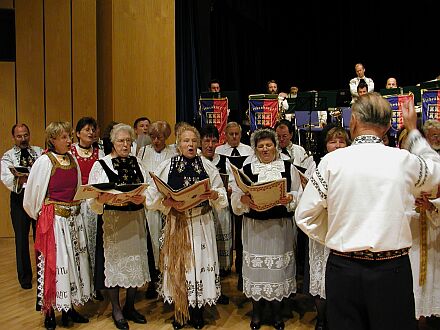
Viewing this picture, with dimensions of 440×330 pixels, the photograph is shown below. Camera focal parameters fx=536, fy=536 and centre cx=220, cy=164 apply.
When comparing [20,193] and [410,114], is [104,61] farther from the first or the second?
[410,114]

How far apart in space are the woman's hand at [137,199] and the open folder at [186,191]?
211mm

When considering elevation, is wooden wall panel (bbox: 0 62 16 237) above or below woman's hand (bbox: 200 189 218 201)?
above

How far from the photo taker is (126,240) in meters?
4.02

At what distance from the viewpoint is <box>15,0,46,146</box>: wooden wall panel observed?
7.26 m

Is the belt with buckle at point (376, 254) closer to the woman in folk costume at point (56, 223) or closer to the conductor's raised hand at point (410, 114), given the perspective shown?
the conductor's raised hand at point (410, 114)

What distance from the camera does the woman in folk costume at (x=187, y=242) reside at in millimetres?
3949

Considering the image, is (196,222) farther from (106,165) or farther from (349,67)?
(349,67)

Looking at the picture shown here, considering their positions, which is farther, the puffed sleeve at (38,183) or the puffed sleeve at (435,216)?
the puffed sleeve at (38,183)

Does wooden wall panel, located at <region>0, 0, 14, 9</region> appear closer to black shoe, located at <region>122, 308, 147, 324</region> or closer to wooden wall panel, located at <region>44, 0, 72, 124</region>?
wooden wall panel, located at <region>44, 0, 72, 124</region>

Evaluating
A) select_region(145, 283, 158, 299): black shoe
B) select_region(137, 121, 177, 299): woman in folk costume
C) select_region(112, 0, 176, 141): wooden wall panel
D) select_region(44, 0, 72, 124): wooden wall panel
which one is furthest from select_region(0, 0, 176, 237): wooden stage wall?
select_region(145, 283, 158, 299): black shoe

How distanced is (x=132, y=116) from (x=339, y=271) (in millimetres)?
5176

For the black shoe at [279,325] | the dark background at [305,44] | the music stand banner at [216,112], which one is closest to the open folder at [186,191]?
the black shoe at [279,325]

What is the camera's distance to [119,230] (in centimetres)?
401

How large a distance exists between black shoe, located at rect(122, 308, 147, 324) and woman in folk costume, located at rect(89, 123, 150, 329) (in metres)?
0.13
